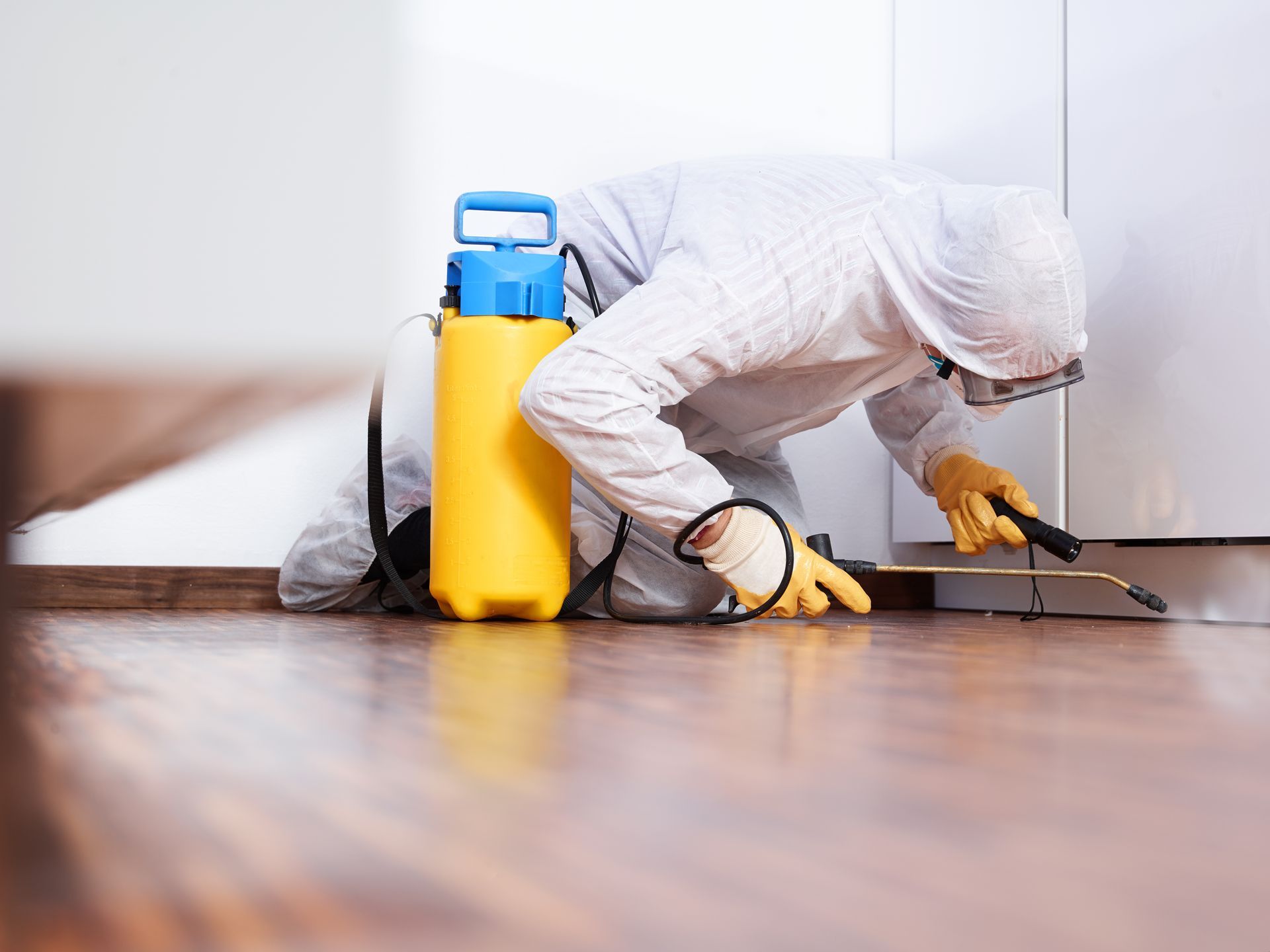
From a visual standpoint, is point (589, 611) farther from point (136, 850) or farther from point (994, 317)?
point (136, 850)

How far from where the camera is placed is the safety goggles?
1.22 m

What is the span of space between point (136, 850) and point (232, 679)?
395mm

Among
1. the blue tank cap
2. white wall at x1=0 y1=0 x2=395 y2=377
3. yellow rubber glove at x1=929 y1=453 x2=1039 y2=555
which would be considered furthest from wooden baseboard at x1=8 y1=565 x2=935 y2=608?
white wall at x1=0 y1=0 x2=395 y2=377

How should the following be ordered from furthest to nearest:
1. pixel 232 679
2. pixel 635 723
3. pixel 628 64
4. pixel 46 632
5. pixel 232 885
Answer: pixel 628 64 → pixel 46 632 → pixel 232 679 → pixel 635 723 → pixel 232 885

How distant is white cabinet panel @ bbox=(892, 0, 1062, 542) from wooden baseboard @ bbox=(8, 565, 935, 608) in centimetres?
111

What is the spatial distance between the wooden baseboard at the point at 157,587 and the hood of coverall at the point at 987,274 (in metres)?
1.03

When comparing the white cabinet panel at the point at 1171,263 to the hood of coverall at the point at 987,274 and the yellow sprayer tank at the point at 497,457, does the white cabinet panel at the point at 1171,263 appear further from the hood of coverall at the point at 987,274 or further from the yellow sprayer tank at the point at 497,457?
the yellow sprayer tank at the point at 497,457

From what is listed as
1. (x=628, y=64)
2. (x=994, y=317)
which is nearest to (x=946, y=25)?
(x=628, y=64)

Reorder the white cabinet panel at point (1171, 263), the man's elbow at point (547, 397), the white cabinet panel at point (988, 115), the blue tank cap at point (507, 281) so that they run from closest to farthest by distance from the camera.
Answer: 1. the man's elbow at point (547, 397)
2. the blue tank cap at point (507, 281)
3. the white cabinet panel at point (1171, 263)
4. the white cabinet panel at point (988, 115)

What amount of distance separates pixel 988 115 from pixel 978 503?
29.0 inches

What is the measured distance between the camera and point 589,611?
1383mm

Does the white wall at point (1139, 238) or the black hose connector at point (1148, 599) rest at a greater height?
the white wall at point (1139, 238)

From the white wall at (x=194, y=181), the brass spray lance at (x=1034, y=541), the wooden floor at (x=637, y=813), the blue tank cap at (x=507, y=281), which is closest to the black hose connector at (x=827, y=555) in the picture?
the brass spray lance at (x=1034, y=541)

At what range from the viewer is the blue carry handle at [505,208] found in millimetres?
1245
